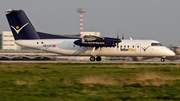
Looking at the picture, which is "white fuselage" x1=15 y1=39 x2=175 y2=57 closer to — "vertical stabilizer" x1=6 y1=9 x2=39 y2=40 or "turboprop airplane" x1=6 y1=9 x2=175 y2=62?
"turboprop airplane" x1=6 y1=9 x2=175 y2=62

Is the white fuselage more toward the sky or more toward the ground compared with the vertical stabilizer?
more toward the ground

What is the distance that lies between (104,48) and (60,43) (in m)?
5.09

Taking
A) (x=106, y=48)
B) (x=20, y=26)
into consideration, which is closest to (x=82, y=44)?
(x=106, y=48)

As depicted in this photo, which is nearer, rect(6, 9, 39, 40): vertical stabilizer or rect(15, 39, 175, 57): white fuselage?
rect(15, 39, 175, 57): white fuselage

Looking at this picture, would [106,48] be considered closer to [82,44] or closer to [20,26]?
[82,44]

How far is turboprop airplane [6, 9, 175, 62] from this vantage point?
1640 inches

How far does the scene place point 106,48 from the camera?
1663 inches

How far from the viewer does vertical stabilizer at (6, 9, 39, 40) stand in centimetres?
4281

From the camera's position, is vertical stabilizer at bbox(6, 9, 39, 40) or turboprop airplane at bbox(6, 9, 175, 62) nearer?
turboprop airplane at bbox(6, 9, 175, 62)

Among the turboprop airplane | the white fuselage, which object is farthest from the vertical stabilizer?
the white fuselage

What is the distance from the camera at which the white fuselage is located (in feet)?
136

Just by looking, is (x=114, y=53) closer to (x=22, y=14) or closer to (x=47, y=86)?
(x=22, y=14)

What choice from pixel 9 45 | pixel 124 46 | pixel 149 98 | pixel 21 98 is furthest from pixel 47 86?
pixel 9 45

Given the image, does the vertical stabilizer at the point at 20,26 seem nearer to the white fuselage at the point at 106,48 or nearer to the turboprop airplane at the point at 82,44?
the turboprop airplane at the point at 82,44
